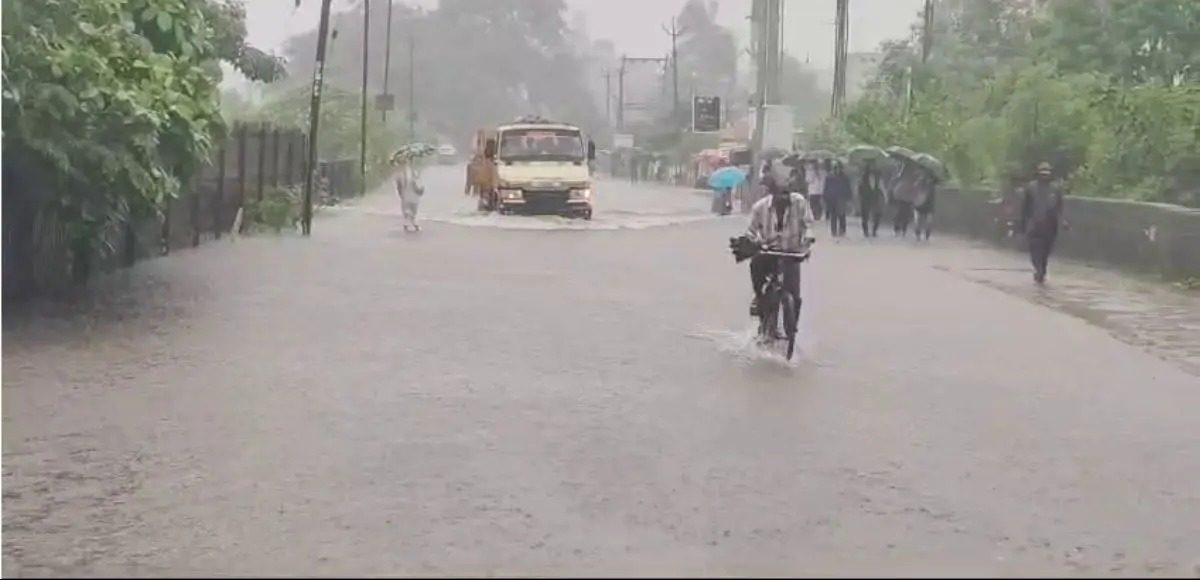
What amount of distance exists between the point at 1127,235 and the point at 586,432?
16.7 metres

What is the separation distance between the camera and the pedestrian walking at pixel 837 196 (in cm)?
3462

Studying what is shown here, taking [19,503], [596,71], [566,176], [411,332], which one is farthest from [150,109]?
[596,71]

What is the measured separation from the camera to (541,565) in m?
6.94

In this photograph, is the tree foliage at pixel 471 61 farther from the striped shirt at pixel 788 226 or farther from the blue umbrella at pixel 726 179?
the striped shirt at pixel 788 226

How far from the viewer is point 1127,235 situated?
26.0m

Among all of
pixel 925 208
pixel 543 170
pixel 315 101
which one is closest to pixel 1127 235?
pixel 925 208

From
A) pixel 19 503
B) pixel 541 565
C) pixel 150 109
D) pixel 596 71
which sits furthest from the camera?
pixel 596 71

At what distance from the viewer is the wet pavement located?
25.8 feet

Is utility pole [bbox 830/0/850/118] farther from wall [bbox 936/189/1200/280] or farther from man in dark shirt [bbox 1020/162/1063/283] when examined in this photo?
man in dark shirt [bbox 1020/162/1063/283]

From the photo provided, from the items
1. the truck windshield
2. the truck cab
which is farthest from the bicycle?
the truck windshield

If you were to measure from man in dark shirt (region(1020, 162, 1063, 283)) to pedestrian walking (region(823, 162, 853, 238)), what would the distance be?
35.4ft

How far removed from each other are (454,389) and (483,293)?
801 cm

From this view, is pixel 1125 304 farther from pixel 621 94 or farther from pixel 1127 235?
pixel 621 94

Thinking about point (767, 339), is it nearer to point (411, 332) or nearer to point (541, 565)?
point (411, 332)
